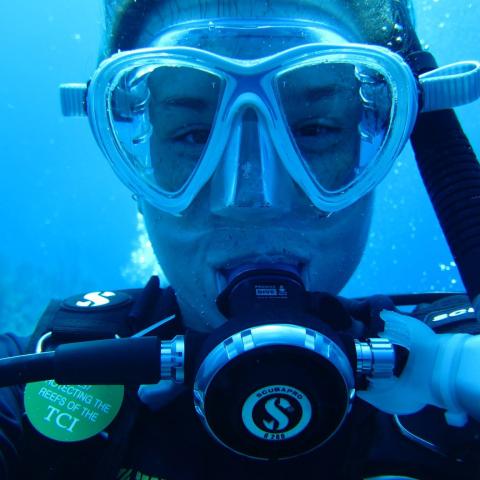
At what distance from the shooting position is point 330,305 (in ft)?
5.08

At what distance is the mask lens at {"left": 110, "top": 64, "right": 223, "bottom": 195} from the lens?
1.96 metres

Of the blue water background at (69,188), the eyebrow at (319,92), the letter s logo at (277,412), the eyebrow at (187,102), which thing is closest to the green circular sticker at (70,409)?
the letter s logo at (277,412)

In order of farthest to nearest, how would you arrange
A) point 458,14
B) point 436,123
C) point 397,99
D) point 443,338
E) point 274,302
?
1. point 458,14
2. point 436,123
3. point 397,99
4. point 274,302
5. point 443,338

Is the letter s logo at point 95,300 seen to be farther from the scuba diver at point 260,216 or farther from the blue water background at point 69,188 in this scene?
the blue water background at point 69,188

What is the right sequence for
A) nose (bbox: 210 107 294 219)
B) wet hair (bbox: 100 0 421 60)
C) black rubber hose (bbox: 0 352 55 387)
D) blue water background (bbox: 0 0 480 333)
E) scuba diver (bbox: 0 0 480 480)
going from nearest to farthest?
1. black rubber hose (bbox: 0 352 55 387)
2. scuba diver (bbox: 0 0 480 480)
3. nose (bbox: 210 107 294 219)
4. wet hair (bbox: 100 0 421 60)
5. blue water background (bbox: 0 0 480 333)

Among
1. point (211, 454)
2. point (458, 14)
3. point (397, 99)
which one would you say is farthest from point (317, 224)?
point (458, 14)

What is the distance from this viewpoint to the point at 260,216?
173 centimetres

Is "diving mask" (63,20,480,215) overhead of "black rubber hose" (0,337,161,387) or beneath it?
overhead

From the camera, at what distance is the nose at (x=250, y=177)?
1.71 m

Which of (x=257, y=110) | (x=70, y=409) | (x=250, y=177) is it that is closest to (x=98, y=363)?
(x=70, y=409)

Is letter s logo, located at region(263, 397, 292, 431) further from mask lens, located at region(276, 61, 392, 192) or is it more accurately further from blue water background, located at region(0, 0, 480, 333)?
blue water background, located at region(0, 0, 480, 333)

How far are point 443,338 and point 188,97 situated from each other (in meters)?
1.26

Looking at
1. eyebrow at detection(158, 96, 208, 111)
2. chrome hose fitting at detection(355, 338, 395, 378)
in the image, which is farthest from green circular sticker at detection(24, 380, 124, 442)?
eyebrow at detection(158, 96, 208, 111)

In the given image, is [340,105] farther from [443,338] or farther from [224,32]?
[443,338]
